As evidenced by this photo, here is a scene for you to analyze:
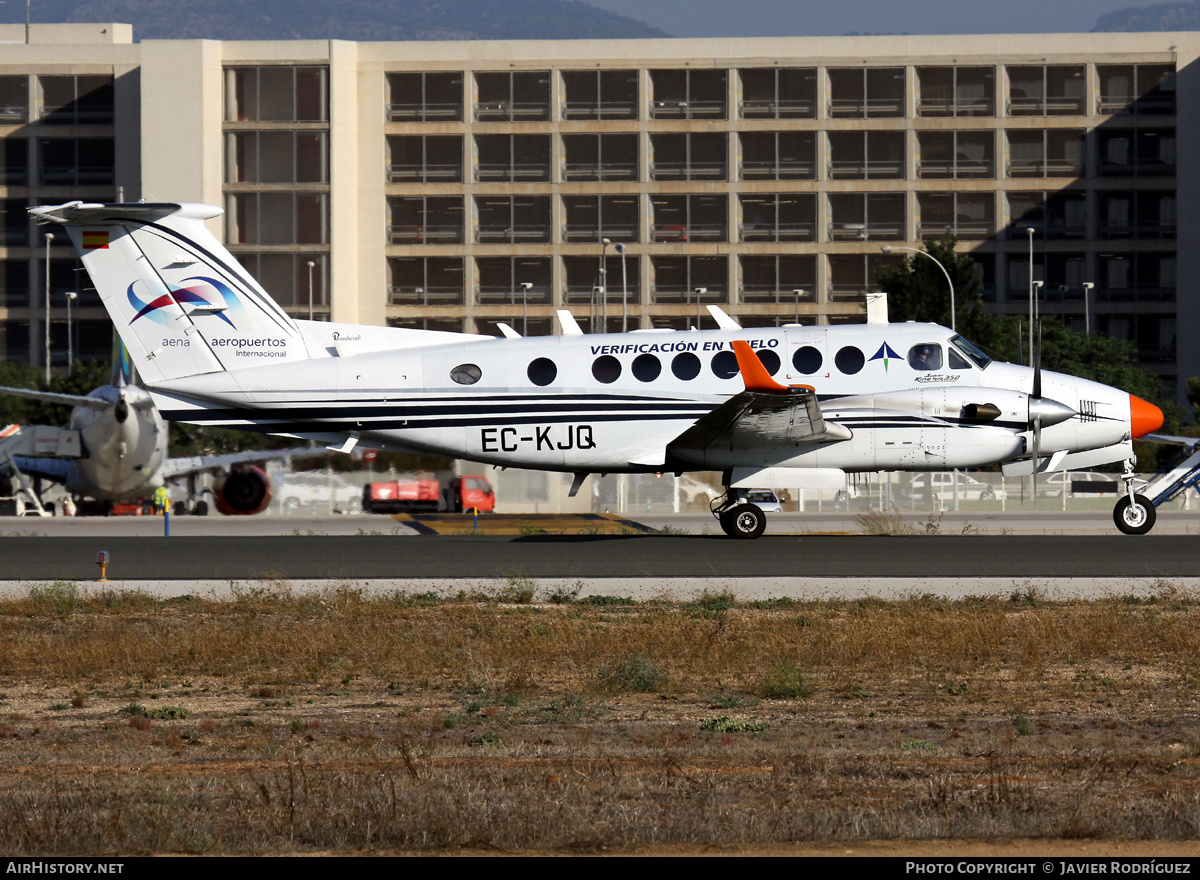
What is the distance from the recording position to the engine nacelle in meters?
42.9

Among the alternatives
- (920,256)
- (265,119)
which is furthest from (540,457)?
(265,119)

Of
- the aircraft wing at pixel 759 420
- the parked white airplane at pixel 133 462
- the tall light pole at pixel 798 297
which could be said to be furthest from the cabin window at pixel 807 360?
the tall light pole at pixel 798 297

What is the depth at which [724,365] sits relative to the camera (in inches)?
997

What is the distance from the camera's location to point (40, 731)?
994 cm

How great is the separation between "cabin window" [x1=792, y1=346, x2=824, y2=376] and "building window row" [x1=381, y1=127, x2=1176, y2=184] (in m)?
61.2

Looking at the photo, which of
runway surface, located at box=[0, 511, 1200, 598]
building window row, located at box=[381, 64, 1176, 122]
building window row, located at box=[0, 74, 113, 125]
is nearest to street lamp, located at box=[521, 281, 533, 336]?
building window row, located at box=[381, 64, 1176, 122]

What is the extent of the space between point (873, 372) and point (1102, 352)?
55.3 metres

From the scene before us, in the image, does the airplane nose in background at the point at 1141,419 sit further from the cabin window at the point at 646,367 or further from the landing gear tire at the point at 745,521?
the cabin window at the point at 646,367

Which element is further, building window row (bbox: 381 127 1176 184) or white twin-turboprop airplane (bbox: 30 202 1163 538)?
building window row (bbox: 381 127 1176 184)

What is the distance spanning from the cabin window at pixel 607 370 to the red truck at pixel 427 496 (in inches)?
724

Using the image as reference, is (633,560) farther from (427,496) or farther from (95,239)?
(427,496)

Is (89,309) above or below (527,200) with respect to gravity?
below

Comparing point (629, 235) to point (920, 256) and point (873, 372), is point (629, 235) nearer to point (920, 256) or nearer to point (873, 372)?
point (920, 256)

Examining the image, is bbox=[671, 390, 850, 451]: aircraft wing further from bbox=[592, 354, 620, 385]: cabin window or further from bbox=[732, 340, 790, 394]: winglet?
bbox=[592, 354, 620, 385]: cabin window
